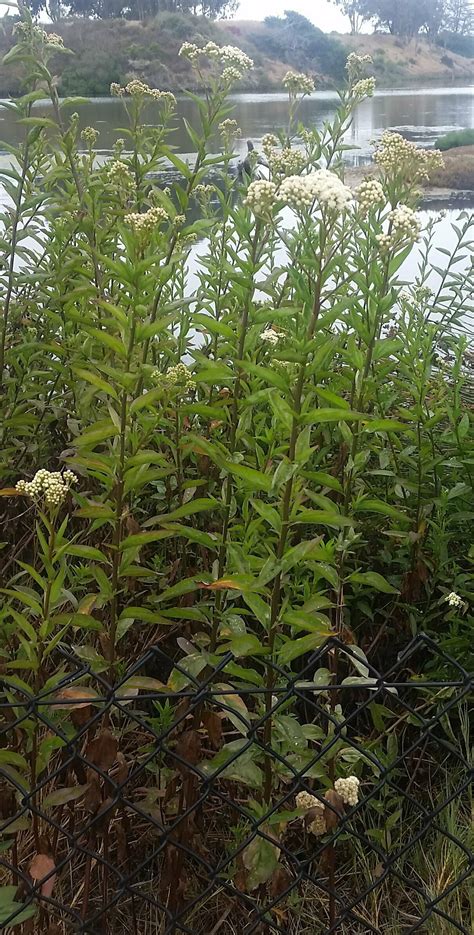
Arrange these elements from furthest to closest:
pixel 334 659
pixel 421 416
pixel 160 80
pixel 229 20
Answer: pixel 229 20, pixel 160 80, pixel 421 416, pixel 334 659

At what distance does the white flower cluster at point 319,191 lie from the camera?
0.83m

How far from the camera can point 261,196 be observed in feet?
3.02

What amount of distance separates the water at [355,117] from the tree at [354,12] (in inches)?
7.7

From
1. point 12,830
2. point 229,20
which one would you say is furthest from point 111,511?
point 229,20

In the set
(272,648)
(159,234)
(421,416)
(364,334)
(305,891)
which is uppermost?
(159,234)

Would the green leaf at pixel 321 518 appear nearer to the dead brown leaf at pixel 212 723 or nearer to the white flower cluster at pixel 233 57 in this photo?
the dead brown leaf at pixel 212 723

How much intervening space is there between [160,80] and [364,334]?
126 centimetres

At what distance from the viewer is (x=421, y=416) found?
1407 mm

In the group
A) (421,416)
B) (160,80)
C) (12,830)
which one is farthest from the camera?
(160,80)

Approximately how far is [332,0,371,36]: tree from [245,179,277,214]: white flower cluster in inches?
66.9

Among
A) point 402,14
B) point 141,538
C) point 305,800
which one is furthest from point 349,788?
point 402,14

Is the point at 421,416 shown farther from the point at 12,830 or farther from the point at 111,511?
the point at 12,830

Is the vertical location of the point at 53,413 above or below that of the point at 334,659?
above

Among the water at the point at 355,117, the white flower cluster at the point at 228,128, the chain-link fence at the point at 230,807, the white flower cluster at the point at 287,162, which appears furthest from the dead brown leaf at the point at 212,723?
the water at the point at 355,117
